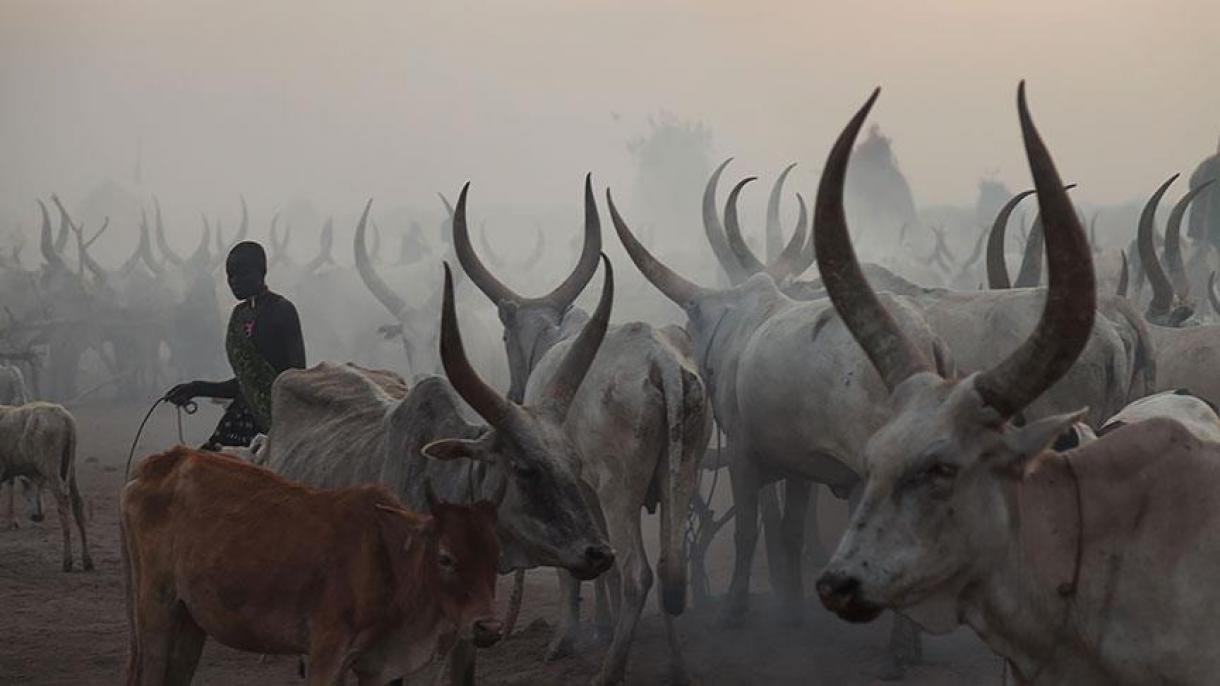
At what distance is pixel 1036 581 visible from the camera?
11.6 feet

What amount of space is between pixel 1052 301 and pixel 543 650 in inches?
181

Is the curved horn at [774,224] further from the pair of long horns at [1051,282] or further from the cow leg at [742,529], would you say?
the pair of long horns at [1051,282]

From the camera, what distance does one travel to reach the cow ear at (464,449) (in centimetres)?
454

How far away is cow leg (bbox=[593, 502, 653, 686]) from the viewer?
6.45 metres

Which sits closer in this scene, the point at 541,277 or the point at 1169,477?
the point at 1169,477

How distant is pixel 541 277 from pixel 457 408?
26.1 meters

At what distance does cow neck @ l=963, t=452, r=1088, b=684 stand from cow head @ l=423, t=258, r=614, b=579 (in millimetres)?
1326

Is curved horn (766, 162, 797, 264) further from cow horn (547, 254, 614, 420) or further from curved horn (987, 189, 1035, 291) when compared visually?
cow horn (547, 254, 614, 420)

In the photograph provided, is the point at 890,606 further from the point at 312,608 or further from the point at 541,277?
the point at 541,277

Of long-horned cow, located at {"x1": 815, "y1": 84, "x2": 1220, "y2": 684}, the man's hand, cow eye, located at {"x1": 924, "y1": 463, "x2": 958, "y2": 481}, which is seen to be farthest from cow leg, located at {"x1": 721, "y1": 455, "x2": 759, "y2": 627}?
cow eye, located at {"x1": 924, "y1": 463, "x2": 958, "y2": 481}

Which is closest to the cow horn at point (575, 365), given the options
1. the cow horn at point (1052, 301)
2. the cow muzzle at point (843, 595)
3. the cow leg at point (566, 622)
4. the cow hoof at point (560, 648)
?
the cow muzzle at point (843, 595)

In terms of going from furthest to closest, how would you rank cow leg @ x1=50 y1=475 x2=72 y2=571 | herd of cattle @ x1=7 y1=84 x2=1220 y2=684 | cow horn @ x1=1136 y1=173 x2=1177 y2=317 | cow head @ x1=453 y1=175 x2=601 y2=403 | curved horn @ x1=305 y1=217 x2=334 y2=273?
curved horn @ x1=305 y1=217 x2=334 y2=273 < cow horn @ x1=1136 y1=173 x2=1177 y2=317 < cow leg @ x1=50 y1=475 x2=72 y2=571 < cow head @ x1=453 y1=175 x2=601 y2=403 < herd of cattle @ x1=7 y1=84 x2=1220 y2=684

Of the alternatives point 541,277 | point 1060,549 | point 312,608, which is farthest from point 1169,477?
point 541,277

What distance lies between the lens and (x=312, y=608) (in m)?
4.37
